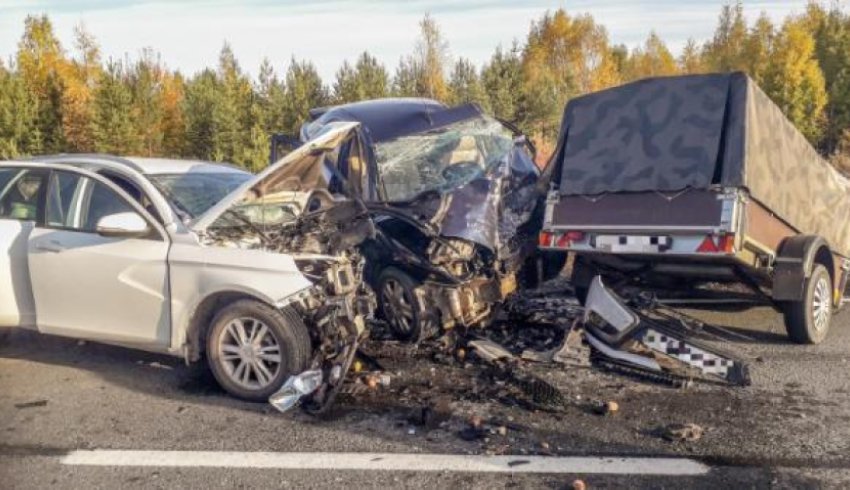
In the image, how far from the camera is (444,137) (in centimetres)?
729

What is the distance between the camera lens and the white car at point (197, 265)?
199 inches

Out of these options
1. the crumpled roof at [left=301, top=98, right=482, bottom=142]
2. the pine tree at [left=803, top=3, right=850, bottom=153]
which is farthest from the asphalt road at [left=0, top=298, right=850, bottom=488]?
the pine tree at [left=803, top=3, right=850, bottom=153]

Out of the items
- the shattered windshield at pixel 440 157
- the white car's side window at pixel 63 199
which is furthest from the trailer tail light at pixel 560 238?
the white car's side window at pixel 63 199

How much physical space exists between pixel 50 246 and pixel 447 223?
300cm

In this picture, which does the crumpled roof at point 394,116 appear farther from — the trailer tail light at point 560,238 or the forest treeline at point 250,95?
the forest treeline at point 250,95

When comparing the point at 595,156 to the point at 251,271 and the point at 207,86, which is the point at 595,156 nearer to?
the point at 251,271

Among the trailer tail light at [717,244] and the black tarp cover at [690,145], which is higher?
the black tarp cover at [690,145]

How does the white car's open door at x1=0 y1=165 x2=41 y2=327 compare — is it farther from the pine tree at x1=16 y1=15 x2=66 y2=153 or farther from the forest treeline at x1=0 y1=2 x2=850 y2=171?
the pine tree at x1=16 y1=15 x2=66 y2=153

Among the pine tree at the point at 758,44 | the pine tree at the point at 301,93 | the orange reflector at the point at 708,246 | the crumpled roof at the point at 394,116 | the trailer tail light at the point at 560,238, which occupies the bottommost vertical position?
the trailer tail light at the point at 560,238

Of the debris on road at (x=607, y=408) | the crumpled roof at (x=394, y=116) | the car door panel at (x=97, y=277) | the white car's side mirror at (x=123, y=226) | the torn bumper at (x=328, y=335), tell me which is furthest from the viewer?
the crumpled roof at (x=394, y=116)

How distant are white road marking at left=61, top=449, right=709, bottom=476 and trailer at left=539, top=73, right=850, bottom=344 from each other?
225 centimetres

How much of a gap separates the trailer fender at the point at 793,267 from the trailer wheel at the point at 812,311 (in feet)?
0.44

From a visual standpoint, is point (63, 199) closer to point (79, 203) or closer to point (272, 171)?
point (79, 203)

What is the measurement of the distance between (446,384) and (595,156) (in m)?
2.42
